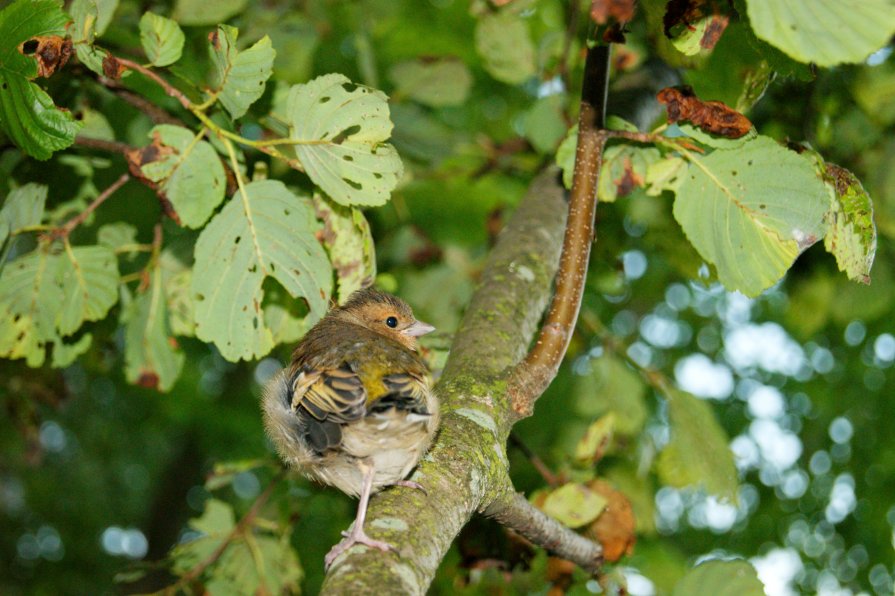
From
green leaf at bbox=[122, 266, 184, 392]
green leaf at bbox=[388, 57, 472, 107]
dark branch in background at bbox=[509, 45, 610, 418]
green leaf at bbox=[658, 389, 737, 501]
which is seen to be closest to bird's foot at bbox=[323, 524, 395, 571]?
dark branch in background at bbox=[509, 45, 610, 418]

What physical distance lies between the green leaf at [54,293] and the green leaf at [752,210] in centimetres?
188

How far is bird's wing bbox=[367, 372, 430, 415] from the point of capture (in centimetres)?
216

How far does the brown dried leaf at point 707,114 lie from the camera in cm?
227

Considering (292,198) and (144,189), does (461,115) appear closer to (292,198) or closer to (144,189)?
(144,189)

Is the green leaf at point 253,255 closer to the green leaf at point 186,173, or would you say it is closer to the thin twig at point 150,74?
A: the green leaf at point 186,173

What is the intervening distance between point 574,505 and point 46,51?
2097 mm

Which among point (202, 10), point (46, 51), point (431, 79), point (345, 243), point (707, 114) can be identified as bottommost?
point (431, 79)

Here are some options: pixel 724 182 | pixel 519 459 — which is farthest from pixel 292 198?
pixel 519 459

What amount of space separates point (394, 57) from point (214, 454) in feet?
16.2

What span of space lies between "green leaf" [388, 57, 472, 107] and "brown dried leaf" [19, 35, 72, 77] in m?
2.20

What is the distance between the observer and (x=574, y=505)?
9.23 ft

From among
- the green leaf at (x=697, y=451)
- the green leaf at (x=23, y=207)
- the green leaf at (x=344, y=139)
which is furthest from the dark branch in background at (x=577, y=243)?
the green leaf at (x=23, y=207)

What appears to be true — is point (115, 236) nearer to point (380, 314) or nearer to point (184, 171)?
point (184, 171)

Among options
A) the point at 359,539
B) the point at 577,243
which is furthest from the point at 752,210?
the point at 359,539
